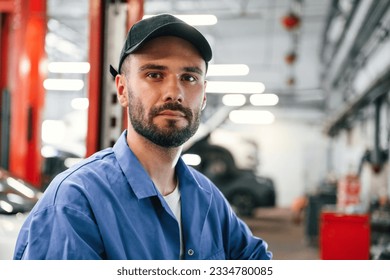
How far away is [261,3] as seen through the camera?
760 centimetres

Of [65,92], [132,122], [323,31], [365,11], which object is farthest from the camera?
[65,92]

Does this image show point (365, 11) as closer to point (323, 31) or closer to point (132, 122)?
point (323, 31)

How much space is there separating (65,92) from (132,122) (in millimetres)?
14622

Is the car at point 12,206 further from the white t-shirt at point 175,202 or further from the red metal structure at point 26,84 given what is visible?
the white t-shirt at point 175,202

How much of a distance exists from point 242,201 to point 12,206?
7325 millimetres

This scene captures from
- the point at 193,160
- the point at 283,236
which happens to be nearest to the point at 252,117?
the point at 193,160

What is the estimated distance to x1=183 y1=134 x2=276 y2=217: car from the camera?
366 inches

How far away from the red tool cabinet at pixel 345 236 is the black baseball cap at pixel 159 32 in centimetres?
379

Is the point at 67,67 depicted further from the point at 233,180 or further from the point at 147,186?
the point at 147,186

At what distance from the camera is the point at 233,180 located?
32.3ft

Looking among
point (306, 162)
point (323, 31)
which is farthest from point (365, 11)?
point (306, 162)

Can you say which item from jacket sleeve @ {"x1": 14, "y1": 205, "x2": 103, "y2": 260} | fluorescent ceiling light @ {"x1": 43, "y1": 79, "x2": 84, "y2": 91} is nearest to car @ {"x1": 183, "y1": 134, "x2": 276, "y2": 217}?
fluorescent ceiling light @ {"x1": 43, "y1": 79, "x2": 84, "y2": 91}

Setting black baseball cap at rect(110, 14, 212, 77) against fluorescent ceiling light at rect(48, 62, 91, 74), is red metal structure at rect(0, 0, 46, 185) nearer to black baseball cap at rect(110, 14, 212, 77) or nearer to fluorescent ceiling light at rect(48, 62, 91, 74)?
black baseball cap at rect(110, 14, 212, 77)

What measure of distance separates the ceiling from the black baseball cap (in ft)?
12.2
